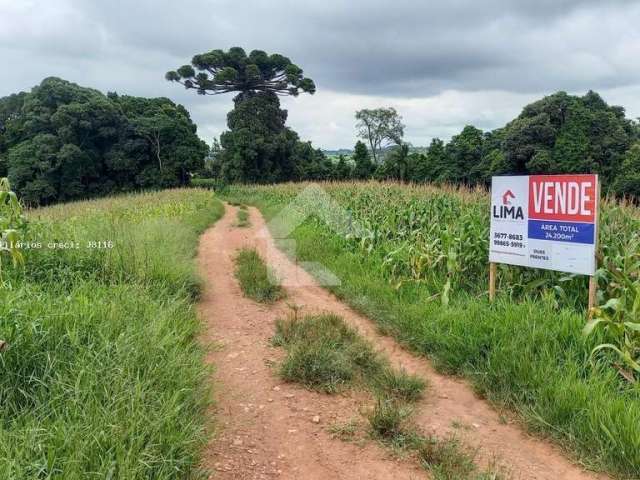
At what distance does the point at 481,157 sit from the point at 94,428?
37.1 meters

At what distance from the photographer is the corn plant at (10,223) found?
13.3 feet

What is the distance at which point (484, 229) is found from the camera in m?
5.99

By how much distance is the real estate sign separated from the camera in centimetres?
394

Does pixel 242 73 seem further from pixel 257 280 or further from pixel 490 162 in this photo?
pixel 257 280

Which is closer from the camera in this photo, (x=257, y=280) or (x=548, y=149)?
(x=257, y=280)

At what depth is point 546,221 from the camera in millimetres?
4328

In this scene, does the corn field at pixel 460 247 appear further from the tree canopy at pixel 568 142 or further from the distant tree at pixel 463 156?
the distant tree at pixel 463 156

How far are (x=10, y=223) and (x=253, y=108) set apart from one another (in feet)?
110

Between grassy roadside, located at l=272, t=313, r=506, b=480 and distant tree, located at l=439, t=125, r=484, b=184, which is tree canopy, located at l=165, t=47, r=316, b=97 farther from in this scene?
grassy roadside, located at l=272, t=313, r=506, b=480

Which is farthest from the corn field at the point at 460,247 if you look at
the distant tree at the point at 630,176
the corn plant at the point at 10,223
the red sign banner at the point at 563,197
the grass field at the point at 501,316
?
the distant tree at the point at 630,176

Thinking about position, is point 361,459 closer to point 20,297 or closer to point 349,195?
point 20,297

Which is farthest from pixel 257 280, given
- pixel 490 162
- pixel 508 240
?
pixel 490 162

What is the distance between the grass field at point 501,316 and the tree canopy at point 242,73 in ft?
107

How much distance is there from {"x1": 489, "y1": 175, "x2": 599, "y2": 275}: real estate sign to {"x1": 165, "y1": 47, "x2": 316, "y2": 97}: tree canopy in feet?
116
